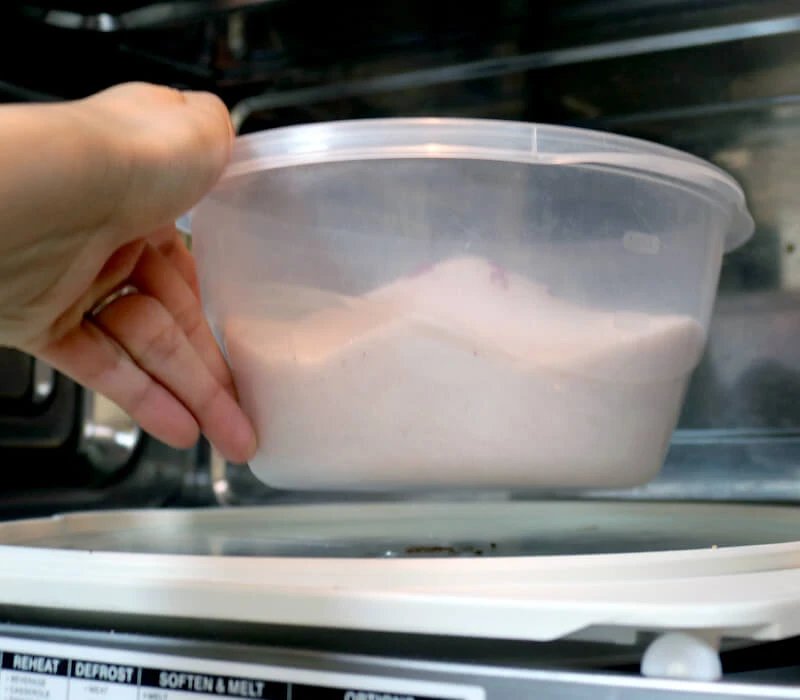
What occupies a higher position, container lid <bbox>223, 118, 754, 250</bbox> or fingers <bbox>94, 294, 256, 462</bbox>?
container lid <bbox>223, 118, 754, 250</bbox>

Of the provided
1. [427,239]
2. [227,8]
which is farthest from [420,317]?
[227,8]

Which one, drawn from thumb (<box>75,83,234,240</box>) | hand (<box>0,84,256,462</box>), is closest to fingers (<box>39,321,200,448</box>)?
hand (<box>0,84,256,462</box>)

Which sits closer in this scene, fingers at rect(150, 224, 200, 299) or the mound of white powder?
the mound of white powder

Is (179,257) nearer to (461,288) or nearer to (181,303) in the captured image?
(181,303)

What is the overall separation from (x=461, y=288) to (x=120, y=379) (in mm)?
245

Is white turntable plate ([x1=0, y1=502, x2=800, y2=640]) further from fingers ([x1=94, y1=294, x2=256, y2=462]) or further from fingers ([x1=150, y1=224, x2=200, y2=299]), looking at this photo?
fingers ([x1=150, y1=224, x2=200, y2=299])

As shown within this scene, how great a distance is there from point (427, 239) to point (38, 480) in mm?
544

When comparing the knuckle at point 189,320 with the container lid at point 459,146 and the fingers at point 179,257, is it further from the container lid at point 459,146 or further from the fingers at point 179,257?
the container lid at point 459,146

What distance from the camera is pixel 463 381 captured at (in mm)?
477

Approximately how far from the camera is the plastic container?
1.52ft

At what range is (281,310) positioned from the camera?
1.64 feet

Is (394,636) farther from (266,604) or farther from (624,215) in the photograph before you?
(624,215)

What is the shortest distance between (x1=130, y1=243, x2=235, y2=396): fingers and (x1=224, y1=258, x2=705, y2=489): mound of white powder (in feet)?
0.22

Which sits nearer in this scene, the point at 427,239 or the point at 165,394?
the point at 427,239
